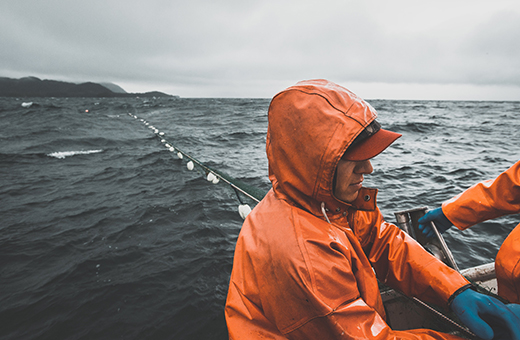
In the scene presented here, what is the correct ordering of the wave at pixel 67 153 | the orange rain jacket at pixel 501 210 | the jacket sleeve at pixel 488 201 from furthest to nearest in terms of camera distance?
the wave at pixel 67 153, the jacket sleeve at pixel 488 201, the orange rain jacket at pixel 501 210

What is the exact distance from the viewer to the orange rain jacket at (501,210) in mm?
1985

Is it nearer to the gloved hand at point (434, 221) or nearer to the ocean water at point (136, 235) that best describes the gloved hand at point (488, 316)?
the gloved hand at point (434, 221)

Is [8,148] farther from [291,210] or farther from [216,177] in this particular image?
[291,210]

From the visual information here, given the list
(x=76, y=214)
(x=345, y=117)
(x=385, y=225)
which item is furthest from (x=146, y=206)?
(x=345, y=117)

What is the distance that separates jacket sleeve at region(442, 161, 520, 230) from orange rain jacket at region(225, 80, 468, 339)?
59.1 inches

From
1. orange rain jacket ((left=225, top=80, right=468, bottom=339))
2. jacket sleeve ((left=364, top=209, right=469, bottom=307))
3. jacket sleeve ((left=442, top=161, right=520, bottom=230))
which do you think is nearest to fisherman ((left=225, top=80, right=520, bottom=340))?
orange rain jacket ((left=225, top=80, right=468, bottom=339))

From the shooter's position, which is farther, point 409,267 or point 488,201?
point 488,201

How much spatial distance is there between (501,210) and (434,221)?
0.61 m

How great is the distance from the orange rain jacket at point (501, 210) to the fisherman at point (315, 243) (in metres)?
0.59

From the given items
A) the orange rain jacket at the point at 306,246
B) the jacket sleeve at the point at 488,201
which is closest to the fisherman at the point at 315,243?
the orange rain jacket at the point at 306,246

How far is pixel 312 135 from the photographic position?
133cm

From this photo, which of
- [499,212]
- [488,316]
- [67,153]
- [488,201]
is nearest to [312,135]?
[488,316]

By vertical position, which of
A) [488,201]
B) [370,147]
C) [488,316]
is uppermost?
[370,147]

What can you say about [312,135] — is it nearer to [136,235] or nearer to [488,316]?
[488,316]
